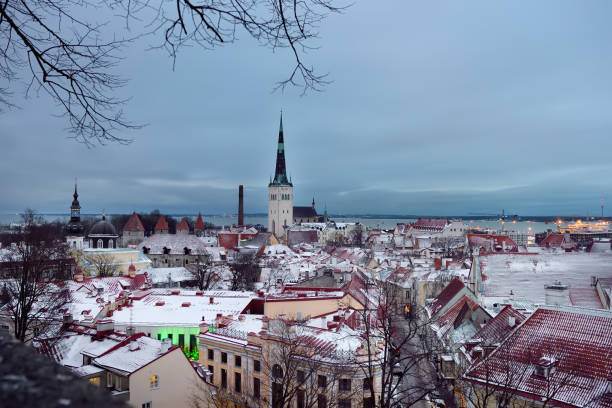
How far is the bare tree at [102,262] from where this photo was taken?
50747mm

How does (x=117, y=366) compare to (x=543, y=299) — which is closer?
(x=117, y=366)

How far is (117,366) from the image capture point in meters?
16.1

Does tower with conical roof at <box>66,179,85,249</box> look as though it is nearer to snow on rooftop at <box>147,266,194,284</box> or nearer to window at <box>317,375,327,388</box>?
snow on rooftop at <box>147,266,194,284</box>

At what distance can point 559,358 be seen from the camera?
45.3ft

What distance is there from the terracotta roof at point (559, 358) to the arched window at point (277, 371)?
644 centimetres

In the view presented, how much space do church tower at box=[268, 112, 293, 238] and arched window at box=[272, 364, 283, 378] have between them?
115761 millimetres

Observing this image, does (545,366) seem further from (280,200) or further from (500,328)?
(280,200)

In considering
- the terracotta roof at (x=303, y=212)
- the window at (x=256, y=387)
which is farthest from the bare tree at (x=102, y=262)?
the terracotta roof at (x=303, y=212)


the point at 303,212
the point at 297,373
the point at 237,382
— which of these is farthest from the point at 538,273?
the point at 303,212

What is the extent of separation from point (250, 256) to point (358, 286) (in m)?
35.2

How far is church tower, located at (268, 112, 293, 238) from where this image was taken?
440 ft

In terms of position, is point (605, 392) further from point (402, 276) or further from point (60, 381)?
point (402, 276)

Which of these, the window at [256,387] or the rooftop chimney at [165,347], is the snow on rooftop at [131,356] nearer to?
the rooftop chimney at [165,347]

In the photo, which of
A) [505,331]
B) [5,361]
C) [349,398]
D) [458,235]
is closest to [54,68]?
[5,361]
